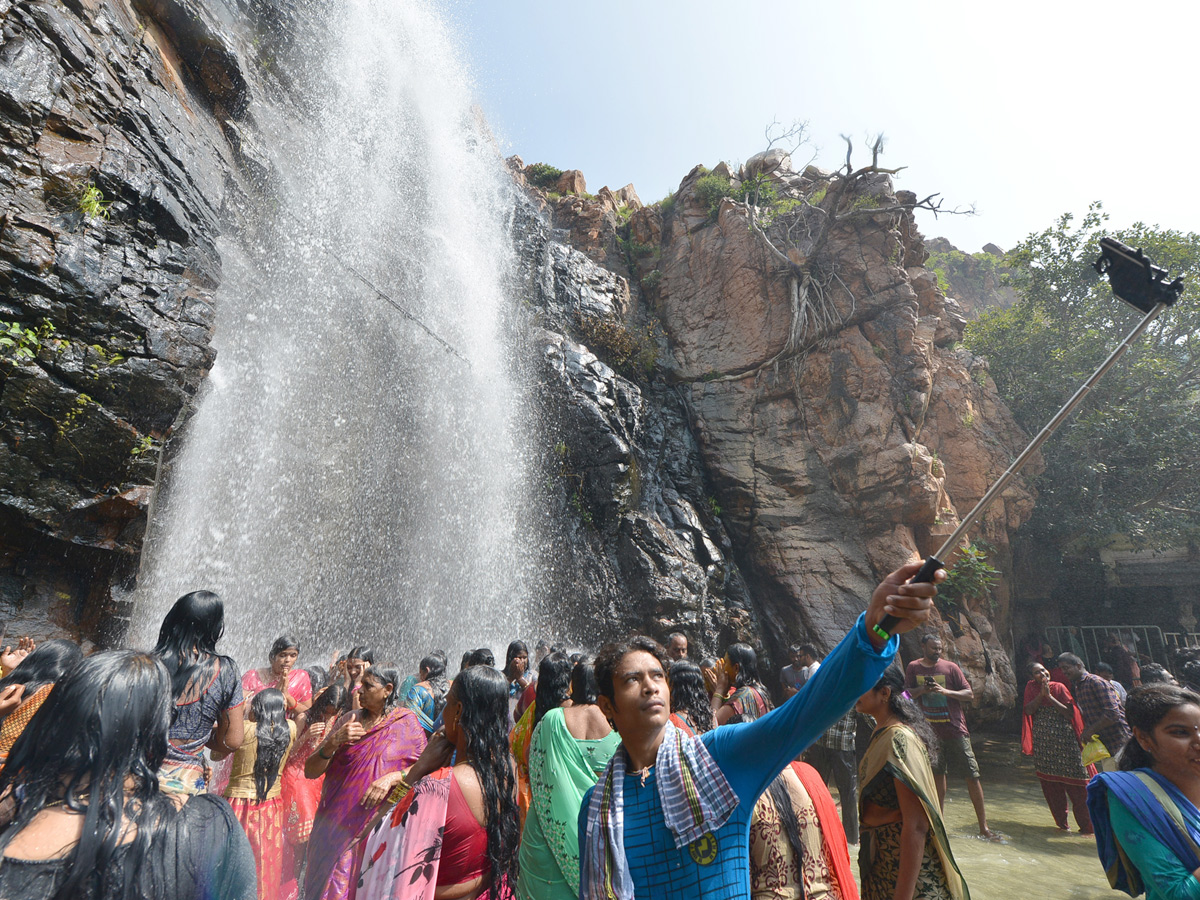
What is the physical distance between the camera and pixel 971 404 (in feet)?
47.5

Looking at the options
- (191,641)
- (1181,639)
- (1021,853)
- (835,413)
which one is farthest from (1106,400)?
(191,641)

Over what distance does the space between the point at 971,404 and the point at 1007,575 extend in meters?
4.08

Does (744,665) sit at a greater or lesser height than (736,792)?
greater

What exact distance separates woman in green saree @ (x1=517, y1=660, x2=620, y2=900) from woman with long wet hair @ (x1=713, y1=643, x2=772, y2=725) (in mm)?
1581

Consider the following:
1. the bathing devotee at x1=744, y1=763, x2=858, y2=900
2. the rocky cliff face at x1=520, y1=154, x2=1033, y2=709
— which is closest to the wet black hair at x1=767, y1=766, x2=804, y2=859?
the bathing devotee at x1=744, y1=763, x2=858, y2=900

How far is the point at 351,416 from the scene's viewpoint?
37.8 feet

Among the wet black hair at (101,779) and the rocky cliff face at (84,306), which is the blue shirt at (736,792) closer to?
the wet black hair at (101,779)

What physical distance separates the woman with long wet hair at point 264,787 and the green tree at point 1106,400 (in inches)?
676

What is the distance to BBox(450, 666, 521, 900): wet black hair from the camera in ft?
7.46

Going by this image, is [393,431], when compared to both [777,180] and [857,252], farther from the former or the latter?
[777,180]

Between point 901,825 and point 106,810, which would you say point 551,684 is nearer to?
point 901,825

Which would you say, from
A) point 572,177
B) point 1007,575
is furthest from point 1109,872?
point 572,177

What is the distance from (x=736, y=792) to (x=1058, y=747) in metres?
7.50

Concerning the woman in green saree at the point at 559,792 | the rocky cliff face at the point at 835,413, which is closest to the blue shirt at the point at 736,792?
the woman in green saree at the point at 559,792
